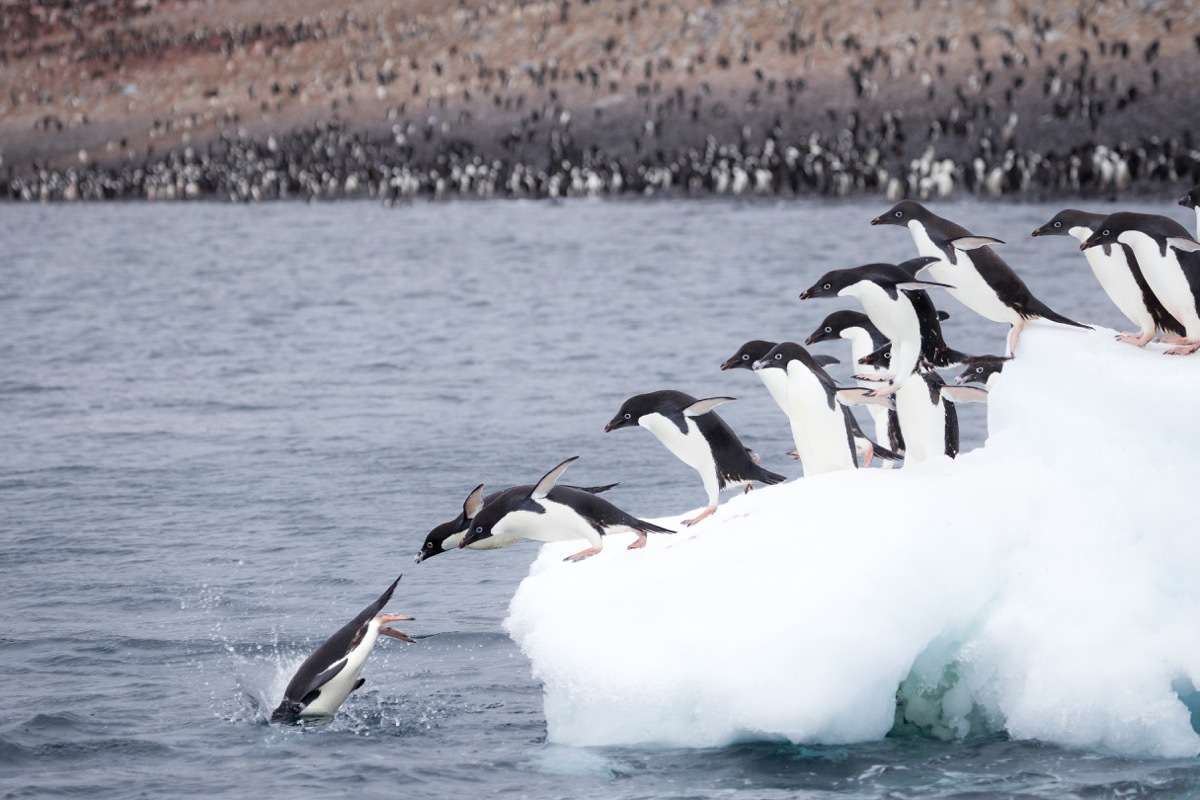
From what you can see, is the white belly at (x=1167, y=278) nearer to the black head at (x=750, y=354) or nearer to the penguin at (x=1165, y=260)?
the penguin at (x=1165, y=260)

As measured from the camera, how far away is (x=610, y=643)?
277 inches

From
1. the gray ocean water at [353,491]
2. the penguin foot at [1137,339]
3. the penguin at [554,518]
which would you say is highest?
the penguin foot at [1137,339]

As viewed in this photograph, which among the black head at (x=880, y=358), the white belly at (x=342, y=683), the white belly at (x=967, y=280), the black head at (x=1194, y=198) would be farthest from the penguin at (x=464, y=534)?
the black head at (x=1194, y=198)

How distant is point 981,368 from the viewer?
351 inches

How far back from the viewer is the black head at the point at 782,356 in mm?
8398

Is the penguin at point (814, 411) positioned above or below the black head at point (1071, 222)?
below

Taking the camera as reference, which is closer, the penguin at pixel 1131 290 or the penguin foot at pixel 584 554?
the penguin at pixel 1131 290

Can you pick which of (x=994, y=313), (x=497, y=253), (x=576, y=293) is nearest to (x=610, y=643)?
(x=994, y=313)

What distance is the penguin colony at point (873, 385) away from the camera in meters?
7.71

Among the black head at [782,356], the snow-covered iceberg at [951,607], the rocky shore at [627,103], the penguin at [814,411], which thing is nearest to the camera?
the snow-covered iceberg at [951,607]

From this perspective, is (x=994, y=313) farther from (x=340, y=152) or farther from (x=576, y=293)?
(x=340, y=152)

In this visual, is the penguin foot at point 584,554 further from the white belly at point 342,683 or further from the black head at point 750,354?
the black head at point 750,354

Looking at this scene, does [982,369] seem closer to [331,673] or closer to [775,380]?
[775,380]

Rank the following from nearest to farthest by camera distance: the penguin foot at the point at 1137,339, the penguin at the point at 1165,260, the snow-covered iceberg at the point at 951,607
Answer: the snow-covered iceberg at the point at 951,607, the penguin at the point at 1165,260, the penguin foot at the point at 1137,339
